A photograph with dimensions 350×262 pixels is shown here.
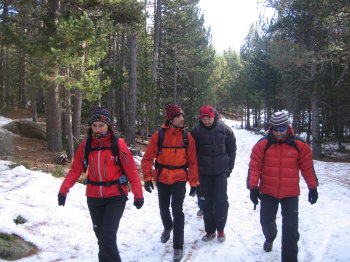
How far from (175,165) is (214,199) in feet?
3.51

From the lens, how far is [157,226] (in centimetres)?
627

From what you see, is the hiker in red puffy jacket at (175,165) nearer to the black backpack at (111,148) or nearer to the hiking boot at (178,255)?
the hiking boot at (178,255)

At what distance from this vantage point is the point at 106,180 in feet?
12.4

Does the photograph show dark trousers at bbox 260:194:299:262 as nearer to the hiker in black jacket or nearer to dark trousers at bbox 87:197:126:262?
the hiker in black jacket

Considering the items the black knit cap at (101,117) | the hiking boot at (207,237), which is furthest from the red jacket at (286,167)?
the black knit cap at (101,117)

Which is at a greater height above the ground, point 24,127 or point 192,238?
point 24,127

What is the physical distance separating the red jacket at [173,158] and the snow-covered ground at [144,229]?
119 centimetres

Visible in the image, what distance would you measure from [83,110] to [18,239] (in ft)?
36.4

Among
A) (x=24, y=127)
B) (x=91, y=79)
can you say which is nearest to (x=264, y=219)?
(x=91, y=79)

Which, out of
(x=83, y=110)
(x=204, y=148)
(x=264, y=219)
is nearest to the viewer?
(x=264, y=219)

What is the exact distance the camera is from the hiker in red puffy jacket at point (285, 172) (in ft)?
14.2

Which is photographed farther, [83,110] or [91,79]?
[83,110]

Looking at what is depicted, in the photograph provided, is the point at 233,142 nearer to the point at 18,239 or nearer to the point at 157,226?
the point at 157,226

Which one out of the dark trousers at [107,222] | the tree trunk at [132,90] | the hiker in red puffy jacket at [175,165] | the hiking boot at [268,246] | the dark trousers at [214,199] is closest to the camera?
the dark trousers at [107,222]
